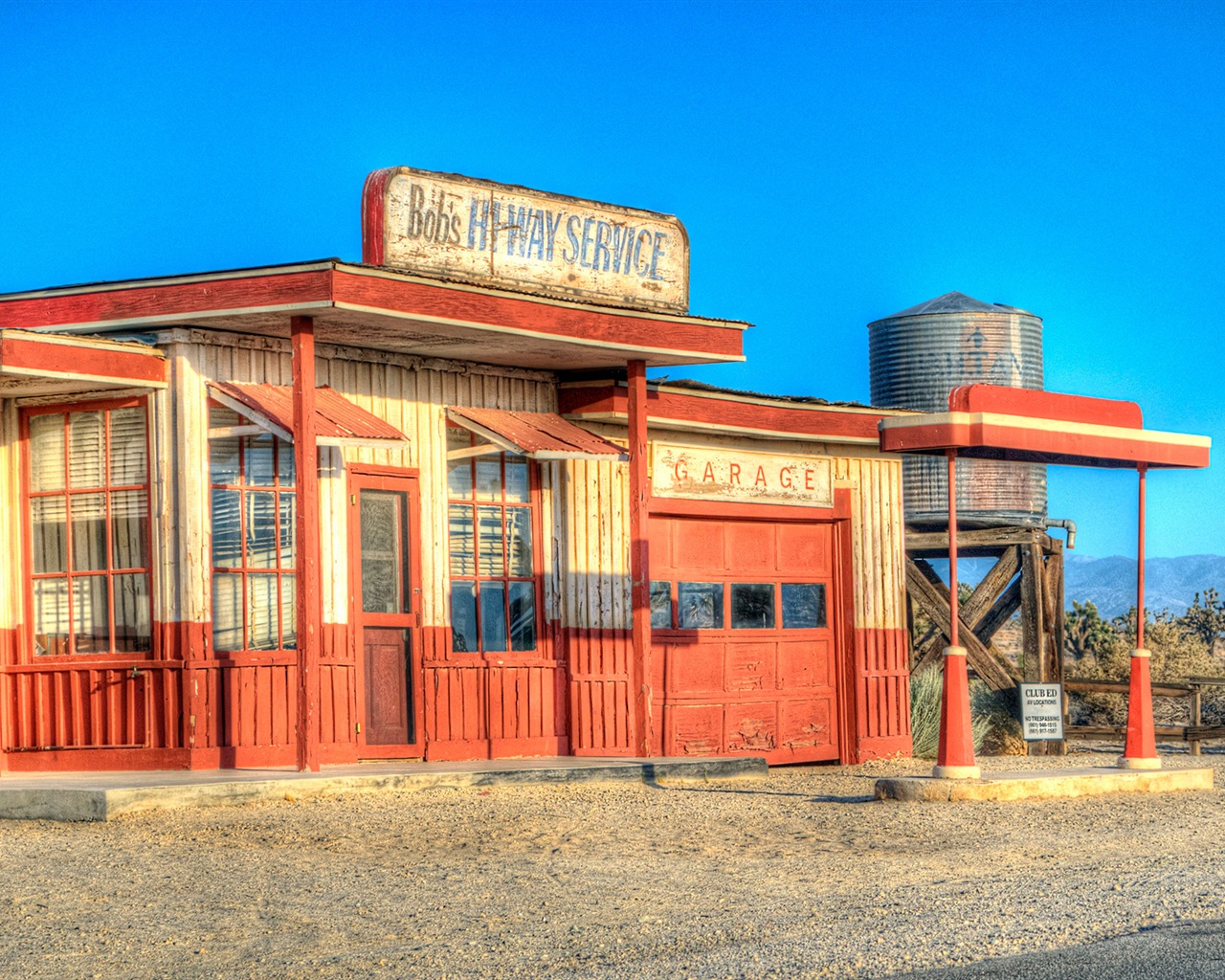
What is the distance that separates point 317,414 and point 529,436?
6.23 ft

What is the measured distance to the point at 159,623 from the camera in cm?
1111

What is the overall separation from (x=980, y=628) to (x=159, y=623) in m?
12.1

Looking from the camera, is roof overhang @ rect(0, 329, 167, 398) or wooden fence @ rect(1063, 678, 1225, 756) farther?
wooden fence @ rect(1063, 678, 1225, 756)

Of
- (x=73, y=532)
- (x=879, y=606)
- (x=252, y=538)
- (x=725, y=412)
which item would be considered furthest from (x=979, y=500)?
(x=73, y=532)

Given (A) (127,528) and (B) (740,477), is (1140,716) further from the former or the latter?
(A) (127,528)

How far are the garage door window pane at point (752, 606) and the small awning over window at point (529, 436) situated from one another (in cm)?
214

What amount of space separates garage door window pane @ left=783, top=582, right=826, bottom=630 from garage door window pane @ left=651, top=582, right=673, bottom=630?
4.12 ft

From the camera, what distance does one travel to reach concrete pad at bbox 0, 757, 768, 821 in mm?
9352

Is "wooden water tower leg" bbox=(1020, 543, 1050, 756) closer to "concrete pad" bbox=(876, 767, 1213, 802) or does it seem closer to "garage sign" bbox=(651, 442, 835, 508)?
"garage sign" bbox=(651, 442, 835, 508)

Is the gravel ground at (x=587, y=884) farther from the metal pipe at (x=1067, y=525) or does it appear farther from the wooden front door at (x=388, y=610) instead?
the metal pipe at (x=1067, y=525)

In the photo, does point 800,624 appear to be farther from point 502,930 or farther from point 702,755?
point 502,930

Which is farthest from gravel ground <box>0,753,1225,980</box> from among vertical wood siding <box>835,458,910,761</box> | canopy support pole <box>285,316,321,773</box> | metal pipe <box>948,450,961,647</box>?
vertical wood siding <box>835,458,910,761</box>

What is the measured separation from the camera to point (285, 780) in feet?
33.1

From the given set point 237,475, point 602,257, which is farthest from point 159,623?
point 602,257
